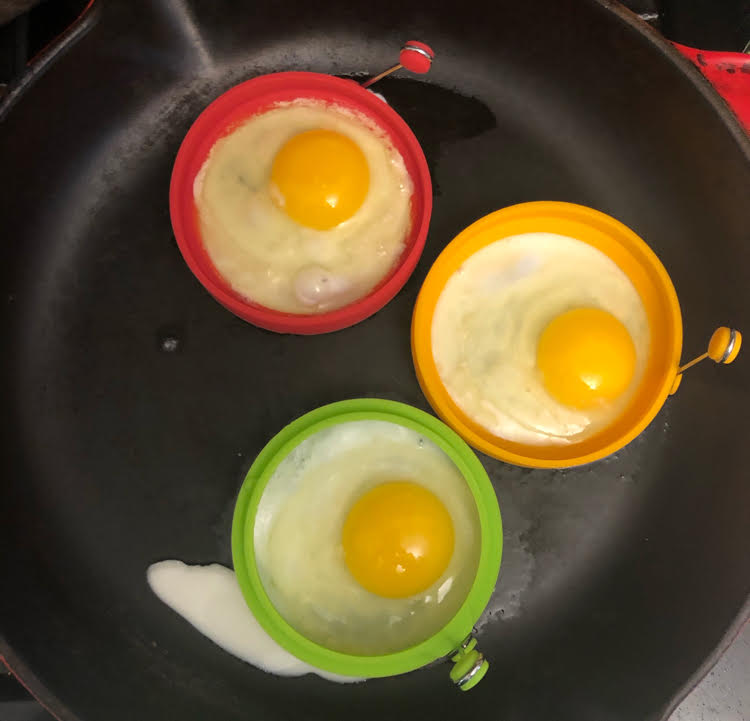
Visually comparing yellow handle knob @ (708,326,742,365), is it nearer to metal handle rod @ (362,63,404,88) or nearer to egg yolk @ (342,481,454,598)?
egg yolk @ (342,481,454,598)

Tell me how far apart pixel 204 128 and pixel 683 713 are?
1591 millimetres

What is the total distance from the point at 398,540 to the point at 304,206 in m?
0.61

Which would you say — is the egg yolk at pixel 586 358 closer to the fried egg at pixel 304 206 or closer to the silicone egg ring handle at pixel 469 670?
the fried egg at pixel 304 206

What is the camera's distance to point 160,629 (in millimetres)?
1091

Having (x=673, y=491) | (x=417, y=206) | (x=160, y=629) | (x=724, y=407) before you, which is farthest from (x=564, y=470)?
(x=160, y=629)

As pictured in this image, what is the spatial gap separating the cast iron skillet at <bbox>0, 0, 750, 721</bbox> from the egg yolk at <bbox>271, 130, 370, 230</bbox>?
20 centimetres

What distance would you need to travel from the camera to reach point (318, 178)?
1.06m

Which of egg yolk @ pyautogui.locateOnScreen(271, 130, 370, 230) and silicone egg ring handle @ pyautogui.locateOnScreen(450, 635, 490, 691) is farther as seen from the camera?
egg yolk @ pyautogui.locateOnScreen(271, 130, 370, 230)

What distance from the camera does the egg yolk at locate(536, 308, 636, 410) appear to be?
3.41 feet

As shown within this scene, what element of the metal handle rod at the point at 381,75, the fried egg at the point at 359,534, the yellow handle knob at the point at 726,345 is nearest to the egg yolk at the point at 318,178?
the metal handle rod at the point at 381,75

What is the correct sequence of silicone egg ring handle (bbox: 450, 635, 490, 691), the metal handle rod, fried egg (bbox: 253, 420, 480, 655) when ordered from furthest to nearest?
the metal handle rod < fried egg (bbox: 253, 420, 480, 655) < silicone egg ring handle (bbox: 450, 635, 490, 691)

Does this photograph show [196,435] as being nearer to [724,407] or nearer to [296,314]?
[296,314]

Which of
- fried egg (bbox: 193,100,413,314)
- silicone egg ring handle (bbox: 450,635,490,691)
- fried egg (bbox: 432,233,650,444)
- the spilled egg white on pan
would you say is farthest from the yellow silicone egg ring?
the spilled egg white on pan

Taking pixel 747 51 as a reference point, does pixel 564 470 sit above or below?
below
